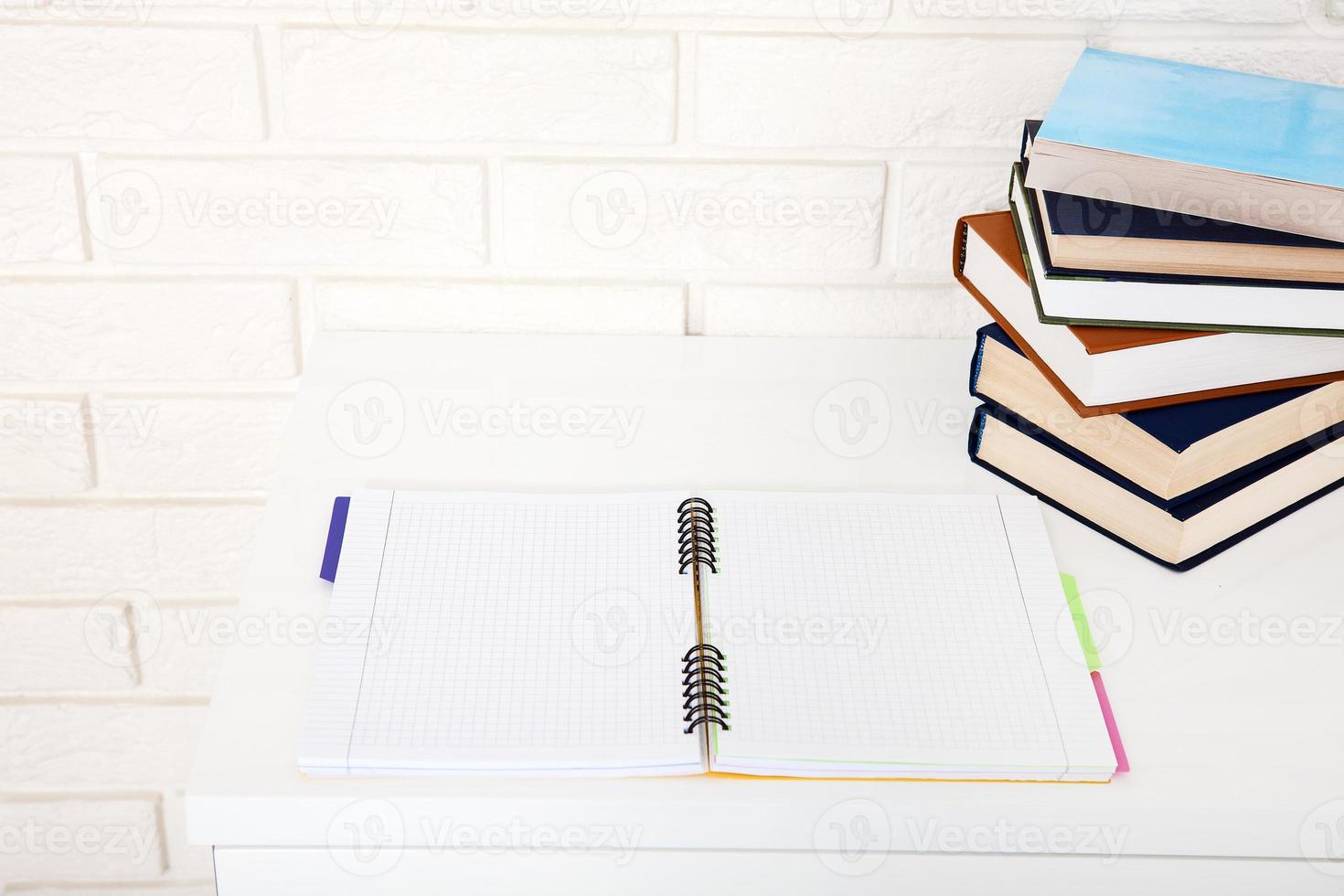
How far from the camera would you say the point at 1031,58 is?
35.9 inches

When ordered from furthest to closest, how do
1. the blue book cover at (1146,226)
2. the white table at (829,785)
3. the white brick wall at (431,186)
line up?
the white brick wall at (431,186) < the blue book cover at (1146,226) < the white table at (829,785)

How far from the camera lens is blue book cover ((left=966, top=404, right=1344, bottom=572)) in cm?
75

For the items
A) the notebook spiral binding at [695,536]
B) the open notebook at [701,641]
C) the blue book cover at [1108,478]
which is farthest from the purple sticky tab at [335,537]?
the blue book cover at [1108,478]

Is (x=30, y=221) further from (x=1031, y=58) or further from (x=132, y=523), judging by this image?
(x=1031, y=58)

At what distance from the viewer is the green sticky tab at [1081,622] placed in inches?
26.6

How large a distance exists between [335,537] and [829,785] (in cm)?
35

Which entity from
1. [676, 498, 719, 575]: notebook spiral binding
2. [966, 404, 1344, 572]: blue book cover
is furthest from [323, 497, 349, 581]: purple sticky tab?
[966, 404, 1344, 572]: blue book cover

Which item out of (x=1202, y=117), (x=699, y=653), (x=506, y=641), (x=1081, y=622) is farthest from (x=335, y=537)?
(x=1202, y=117)

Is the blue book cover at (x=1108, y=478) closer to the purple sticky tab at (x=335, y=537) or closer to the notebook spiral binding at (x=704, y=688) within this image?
the notebook spiral binding at (x=704, y=688)

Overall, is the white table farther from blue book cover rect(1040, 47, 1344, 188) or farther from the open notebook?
blue book cover rect(1040, 47, 1344, 188)

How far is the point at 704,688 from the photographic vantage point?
0.63m

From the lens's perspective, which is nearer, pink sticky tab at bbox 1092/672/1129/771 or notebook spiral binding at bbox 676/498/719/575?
pink sticky tab at bbox 1092/672/1129/771

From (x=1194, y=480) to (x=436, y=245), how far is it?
0.62m

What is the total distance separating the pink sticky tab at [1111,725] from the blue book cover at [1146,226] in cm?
27
